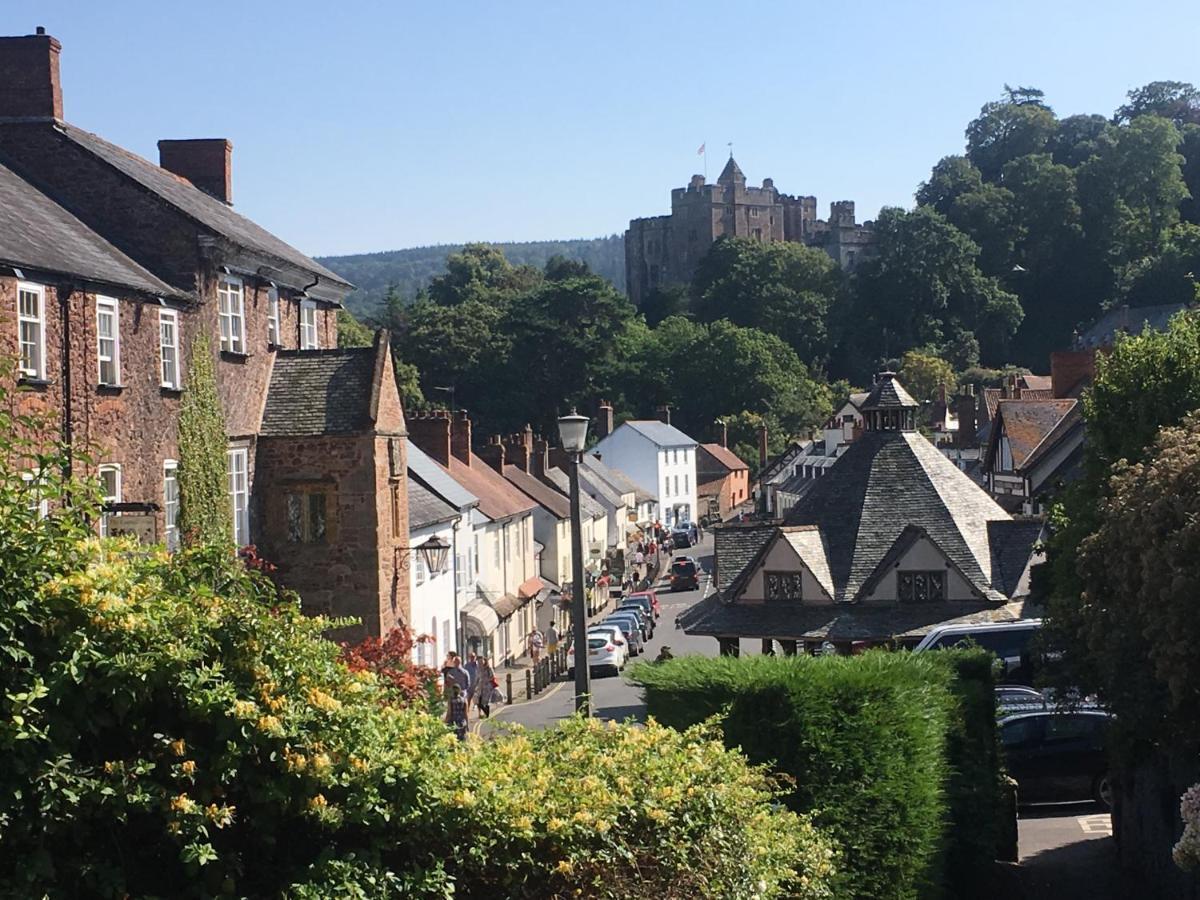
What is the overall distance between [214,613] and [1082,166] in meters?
146

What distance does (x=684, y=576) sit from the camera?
73.7 m

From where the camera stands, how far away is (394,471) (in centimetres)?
2688

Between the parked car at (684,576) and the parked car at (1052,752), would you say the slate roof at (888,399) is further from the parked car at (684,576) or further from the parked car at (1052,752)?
the parked car at (684,576)

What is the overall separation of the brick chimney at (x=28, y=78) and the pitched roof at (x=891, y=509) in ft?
63.9

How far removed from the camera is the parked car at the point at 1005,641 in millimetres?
27828

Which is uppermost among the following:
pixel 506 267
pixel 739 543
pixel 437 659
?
pixel 506 267

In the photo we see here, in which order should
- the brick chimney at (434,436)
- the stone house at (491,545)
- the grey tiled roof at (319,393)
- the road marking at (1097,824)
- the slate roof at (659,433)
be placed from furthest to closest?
the slate roof at (659,433) < the brick chimney at (434,436) < the stone house at (491,545) < the grey tiled roof at (319,393) < the road marking at (1097,824)

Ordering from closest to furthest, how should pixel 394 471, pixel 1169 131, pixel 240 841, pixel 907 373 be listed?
pixel 240 841
pixel 394 471
pixel 907 373
pixel 1169 131

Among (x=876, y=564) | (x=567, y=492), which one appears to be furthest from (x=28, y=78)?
(x=567, y=492)

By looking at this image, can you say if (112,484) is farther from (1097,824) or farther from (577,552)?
(1097,824)

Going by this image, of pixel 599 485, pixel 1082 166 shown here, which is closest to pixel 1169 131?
pixel 1082 166

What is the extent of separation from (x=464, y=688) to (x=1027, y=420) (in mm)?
32700

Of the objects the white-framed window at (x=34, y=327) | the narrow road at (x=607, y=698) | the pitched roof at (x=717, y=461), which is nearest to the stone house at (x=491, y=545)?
the narrow road at (x=607, y=698)

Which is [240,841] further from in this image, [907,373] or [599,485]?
[907,373]
